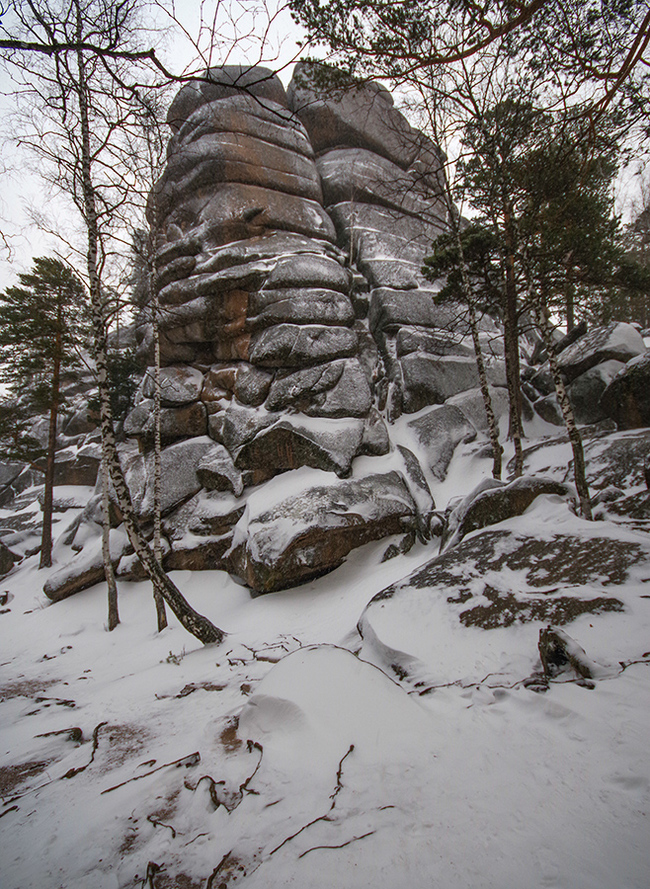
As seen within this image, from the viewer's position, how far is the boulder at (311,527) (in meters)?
8.95

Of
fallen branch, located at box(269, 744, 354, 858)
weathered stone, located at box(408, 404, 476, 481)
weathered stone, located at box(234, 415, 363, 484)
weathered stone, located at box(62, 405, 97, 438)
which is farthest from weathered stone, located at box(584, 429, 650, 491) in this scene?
weathered stone, located at box(62, 405, 97, 438)

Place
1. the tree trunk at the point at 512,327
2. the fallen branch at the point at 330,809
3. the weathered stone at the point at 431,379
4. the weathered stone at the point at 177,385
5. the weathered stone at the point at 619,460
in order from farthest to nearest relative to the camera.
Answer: the weathered stone at the point at 431,379, the weathered stone at the point at 177,385, the tree trunk at the point at 512,327, the weathered stone at the point at 619,460, the fallen branch at the point at 330,809

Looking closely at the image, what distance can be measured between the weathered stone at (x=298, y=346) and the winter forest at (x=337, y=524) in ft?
0.38

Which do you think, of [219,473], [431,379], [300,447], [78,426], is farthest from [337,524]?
[78,426]

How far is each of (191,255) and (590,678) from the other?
736 inches

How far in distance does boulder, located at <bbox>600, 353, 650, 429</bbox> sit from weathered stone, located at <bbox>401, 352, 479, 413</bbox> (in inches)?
212

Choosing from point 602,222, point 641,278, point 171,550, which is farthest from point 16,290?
point 641,278

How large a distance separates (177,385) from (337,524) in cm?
912

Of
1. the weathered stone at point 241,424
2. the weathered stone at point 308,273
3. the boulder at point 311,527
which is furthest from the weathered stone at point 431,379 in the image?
the weathered stone at point 241,424

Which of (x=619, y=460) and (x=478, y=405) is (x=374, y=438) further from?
(x=619, y=460)

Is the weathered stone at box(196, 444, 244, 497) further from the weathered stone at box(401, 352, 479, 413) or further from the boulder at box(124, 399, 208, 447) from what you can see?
the weathered stone at box(401, 352, 479, 413)

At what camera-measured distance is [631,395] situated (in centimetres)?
1027

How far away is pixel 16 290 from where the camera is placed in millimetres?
12984

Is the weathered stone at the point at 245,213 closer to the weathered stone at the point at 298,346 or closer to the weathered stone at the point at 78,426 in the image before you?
the weathered stone at the point at 298,346
